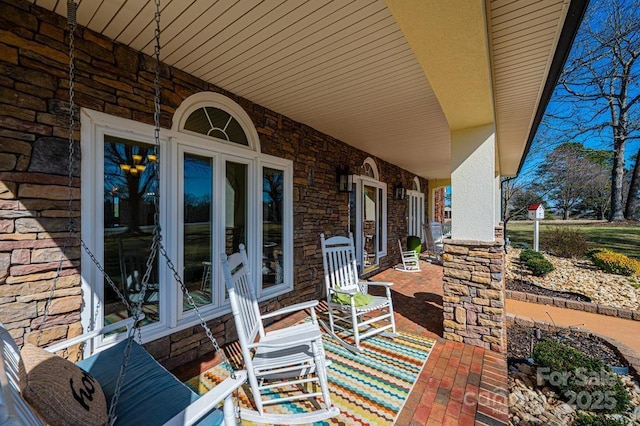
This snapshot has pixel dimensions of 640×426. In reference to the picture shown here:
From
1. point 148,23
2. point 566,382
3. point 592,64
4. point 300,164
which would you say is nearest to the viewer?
point 148,23

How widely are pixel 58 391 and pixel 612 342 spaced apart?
4.91 metres

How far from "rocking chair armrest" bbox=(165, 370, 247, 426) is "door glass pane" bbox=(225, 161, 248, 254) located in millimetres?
1953

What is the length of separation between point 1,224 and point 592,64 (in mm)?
12500

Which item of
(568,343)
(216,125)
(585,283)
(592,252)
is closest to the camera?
(216,125)

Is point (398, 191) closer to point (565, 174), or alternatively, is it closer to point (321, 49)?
point (321, 49)

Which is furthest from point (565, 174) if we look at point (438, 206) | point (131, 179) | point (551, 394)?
point (131, 179)

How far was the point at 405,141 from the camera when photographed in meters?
4.95

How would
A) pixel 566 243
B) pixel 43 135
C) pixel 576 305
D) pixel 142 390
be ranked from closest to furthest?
pixel 142 390
pixel 43 135
pixel 576 305
pixel 566 243

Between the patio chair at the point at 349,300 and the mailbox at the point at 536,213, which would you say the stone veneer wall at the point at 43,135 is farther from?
the mailbox at the point at 536,213

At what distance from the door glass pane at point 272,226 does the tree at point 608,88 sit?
7.30m

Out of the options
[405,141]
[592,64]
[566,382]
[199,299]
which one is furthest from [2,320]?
[592,64]

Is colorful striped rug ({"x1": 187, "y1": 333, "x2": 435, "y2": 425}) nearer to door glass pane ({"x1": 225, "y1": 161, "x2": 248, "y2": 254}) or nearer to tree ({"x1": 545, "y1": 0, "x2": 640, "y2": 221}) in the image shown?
door glass pane ({"x1": 225, "y1": 161, "x2": 248, "y2": 254})

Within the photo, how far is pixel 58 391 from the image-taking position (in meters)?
1.02

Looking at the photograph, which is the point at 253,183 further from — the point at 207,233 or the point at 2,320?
the point at 2,320
